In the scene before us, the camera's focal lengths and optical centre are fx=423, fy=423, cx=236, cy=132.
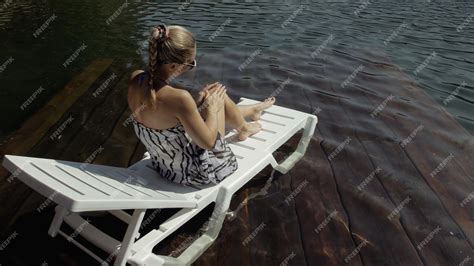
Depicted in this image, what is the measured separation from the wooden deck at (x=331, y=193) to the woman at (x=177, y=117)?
1.89 ft

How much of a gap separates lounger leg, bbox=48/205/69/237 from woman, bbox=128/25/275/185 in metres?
0.84

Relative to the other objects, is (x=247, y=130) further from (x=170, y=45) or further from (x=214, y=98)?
(x=170, y=45)

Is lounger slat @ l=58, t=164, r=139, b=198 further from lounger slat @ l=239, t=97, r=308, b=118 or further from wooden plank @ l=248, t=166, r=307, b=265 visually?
lounger slat @ l=239, t=97, r=308, b=118

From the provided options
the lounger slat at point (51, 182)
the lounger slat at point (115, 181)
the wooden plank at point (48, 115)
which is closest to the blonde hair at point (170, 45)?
the lounger slat at point (115, 181)

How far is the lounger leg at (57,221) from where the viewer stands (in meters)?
3.40

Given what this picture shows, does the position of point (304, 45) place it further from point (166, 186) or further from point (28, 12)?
point (28, 12)

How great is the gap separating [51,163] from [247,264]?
5.57ft

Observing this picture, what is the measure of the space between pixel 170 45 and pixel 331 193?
2.41 metres

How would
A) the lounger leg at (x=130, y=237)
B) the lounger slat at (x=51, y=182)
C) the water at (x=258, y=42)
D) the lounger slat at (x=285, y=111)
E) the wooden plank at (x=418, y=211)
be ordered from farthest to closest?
the water at (x=258, y=42) → the lounger slat at (x=285, y=111) → the wooden plank at (x=418, y=211) → the lounger leg at (x=130, y=237) → the lounger slat at (x=51, y=182)

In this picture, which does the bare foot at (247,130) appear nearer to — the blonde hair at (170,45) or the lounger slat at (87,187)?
the lounger slat at (87,187)

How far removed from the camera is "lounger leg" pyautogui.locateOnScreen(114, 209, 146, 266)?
2932 mm

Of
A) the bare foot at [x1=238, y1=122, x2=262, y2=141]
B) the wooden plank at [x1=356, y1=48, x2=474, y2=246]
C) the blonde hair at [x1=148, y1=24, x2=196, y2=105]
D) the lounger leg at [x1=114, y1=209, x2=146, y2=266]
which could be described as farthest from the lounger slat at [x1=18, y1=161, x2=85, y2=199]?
the wooden plank at [x1=356, y1=48, x2=474, y2=246]

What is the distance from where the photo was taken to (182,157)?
3537 mm

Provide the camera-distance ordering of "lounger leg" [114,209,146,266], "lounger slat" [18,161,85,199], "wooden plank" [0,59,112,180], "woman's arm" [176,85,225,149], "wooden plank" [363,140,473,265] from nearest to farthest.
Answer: "lounger slat" [18,161,85,199] < "lounger leg" [114,209,146,266] < "woman's arm" [176,85,225,149] < "wooden plank" [363,140,473,265] < "wooden plank" [0,59,112,180]
